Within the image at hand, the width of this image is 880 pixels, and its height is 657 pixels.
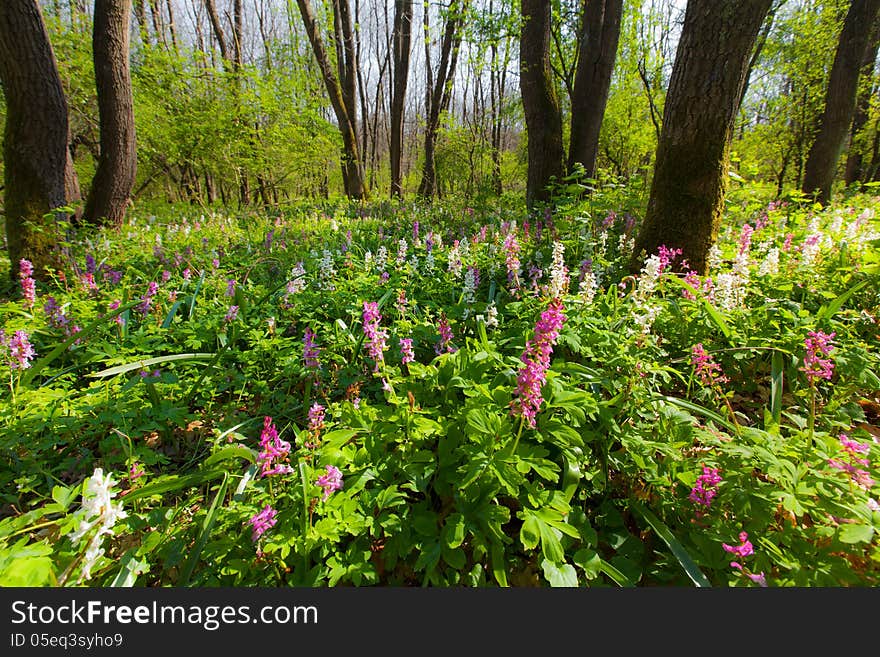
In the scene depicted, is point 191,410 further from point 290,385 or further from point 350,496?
point 350,496

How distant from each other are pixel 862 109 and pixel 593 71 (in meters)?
12.1

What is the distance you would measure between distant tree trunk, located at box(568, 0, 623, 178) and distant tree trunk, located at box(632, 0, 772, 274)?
311cm

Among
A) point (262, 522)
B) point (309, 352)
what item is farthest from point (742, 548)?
point (309, 352)

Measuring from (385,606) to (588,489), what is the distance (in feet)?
2.98

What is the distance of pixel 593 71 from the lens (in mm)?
6180

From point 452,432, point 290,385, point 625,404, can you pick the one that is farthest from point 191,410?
point 625,404

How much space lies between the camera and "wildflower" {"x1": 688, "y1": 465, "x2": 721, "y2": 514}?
4.28 feet

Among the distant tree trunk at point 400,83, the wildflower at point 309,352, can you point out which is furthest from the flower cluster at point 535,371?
the distant tree trunk at point 400,83

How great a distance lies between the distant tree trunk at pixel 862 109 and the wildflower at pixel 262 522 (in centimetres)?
1335

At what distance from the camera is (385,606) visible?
3.98ft

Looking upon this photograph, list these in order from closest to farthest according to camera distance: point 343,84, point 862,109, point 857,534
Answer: point 857,534 → point 343,84 → point 862,109

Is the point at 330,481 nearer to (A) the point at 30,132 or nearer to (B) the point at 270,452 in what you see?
(B) the point at 270,452

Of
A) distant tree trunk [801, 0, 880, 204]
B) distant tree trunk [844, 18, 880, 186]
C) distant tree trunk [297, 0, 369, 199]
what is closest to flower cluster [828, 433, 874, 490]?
distant tree trunk [801, 0, 880, 204]

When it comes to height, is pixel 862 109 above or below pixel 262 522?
above
